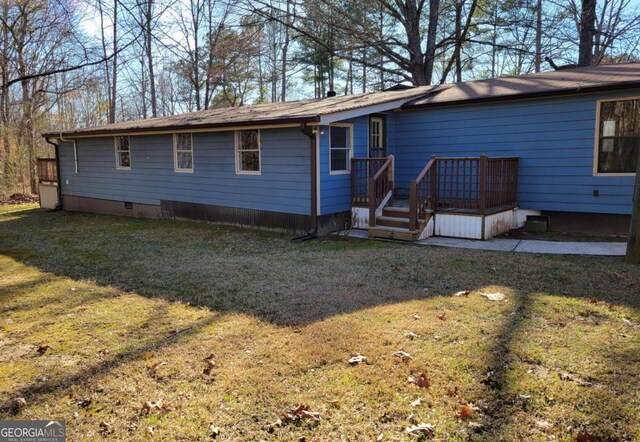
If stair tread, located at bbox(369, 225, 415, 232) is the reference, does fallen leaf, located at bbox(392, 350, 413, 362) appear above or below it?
below

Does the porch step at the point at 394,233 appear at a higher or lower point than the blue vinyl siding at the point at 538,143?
lower

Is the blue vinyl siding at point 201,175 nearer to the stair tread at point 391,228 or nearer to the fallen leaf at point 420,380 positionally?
the stair tread at point 391,228

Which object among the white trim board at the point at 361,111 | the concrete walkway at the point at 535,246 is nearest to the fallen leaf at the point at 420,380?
the concrete walkway at the point at 535,246

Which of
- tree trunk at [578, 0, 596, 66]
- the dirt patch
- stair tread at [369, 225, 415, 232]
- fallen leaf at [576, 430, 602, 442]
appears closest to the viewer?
fallen leaf at [576, 430, 602, 442]

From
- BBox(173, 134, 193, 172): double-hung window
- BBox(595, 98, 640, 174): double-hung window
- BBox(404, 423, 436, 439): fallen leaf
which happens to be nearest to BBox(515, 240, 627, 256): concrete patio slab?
BBox(595, 98, 640, 174): double-hung window

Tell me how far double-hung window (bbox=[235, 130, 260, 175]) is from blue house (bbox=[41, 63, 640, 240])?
3cm

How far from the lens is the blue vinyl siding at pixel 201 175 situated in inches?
386

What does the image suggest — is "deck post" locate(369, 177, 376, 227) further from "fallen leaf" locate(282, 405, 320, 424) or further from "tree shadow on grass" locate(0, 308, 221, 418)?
"fallen leaf" locate(282, 405, 320, 424)

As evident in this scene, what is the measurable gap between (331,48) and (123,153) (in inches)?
358

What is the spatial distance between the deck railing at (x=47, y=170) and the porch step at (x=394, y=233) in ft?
41.8

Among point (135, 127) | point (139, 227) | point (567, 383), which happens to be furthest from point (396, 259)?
point (135, 127)

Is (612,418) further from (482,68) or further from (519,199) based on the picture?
(482,68)

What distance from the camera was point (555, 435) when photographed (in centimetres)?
256

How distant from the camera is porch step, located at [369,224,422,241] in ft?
28.1
